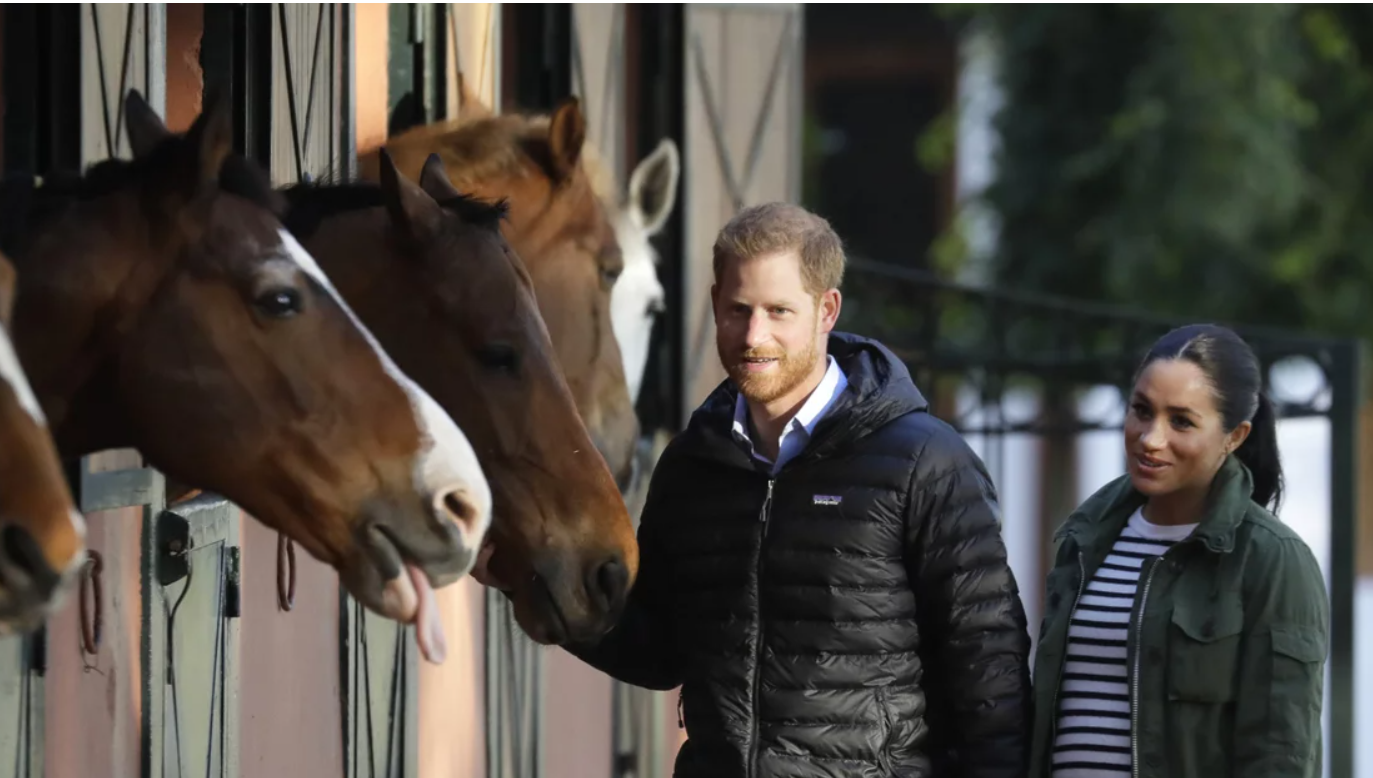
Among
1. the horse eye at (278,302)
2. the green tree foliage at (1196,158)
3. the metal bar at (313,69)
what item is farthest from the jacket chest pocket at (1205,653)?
the green tree foliage at (1196,158)

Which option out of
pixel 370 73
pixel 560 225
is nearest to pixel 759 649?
pixel 560 225

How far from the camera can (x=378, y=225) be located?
3.07 meters

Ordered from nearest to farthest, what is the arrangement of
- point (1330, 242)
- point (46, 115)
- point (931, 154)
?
point (46, 115)
point (1330, 242)
point (931, 154)

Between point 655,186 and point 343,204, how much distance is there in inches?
→ 111

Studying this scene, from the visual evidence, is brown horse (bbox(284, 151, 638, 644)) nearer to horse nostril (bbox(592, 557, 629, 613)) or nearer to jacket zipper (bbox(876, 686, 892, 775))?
horse nostril (bbox(592, 557, 629, 613))

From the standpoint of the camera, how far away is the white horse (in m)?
5.48

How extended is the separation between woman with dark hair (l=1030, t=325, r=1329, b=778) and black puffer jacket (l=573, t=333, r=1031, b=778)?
0.58 feet

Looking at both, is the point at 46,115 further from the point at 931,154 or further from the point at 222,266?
the point at 931,154

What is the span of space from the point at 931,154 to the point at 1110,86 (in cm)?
327

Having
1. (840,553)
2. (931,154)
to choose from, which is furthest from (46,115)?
(931,154)

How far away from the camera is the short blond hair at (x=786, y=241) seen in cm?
294

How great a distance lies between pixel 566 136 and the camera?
4.51m

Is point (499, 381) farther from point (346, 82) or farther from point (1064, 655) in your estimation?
point (346, 82)

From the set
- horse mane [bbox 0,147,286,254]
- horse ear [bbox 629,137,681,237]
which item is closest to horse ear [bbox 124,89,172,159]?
horse mane [bbox 0,147,286,254]
